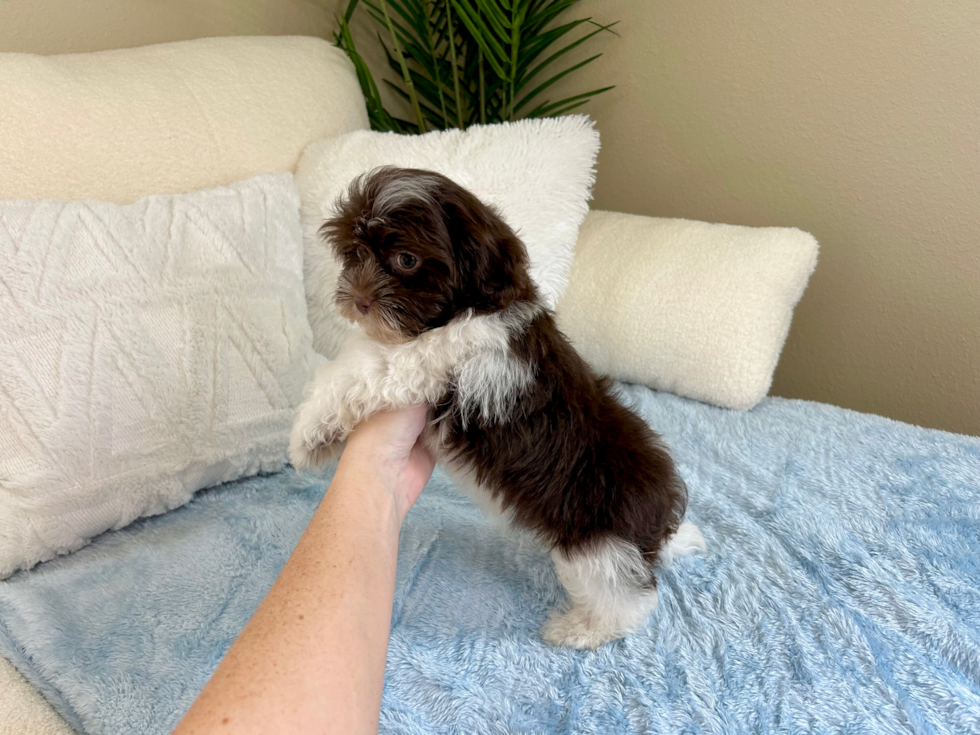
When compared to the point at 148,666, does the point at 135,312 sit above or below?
above

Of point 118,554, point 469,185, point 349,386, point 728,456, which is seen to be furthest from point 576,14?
point 118,554

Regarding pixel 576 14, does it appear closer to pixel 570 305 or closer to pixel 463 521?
pixel 570 305

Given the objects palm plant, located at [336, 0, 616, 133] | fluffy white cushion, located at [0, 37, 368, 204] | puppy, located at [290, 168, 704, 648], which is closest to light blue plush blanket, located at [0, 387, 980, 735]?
puppy, located at [290, 168, 704, 648]

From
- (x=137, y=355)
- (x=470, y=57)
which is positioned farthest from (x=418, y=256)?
(x=470, y=57)

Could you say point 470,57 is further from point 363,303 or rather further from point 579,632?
point 579,632

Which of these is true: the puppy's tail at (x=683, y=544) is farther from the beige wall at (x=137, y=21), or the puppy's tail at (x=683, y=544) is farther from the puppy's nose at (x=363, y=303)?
the beige wall at (x=137, y=21)

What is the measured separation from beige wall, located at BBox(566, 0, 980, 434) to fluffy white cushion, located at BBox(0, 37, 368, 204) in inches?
47.6

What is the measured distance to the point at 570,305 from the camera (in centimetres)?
210

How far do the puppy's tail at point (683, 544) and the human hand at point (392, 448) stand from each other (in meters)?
0.56

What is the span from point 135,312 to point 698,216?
201cm

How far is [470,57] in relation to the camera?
280 cm

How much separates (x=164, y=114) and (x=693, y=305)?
64.0 inches

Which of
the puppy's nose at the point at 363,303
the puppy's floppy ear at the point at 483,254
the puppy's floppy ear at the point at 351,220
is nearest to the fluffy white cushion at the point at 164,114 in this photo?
the puppy's floppy ear at the point at 351,220

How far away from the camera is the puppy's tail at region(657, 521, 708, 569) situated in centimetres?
134
